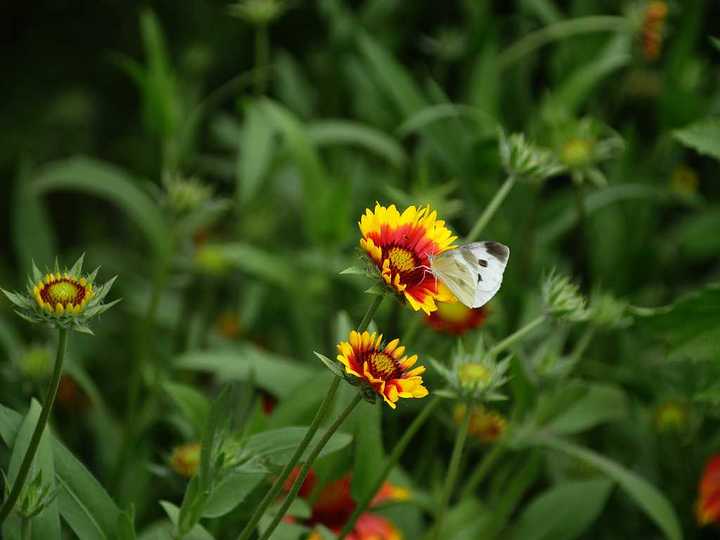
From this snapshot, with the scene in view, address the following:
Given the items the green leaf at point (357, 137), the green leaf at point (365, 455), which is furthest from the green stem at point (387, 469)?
the green leaf at point (357, 137)

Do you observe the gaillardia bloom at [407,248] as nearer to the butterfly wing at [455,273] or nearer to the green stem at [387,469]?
the butterfly wing at [455,273]

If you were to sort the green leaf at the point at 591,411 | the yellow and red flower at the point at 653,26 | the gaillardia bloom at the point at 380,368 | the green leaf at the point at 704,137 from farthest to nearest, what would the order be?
the yellow and red flower at the point at 653,26 < the green leaf at the point at 591,411 < the green leaf at the point at 704,137 < the gaillardia bloom at the point at 380,368

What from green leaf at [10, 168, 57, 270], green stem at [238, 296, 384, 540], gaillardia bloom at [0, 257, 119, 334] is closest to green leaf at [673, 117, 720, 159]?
green stem at [238, 296, 384, 540]

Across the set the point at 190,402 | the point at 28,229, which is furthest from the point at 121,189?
the point at 190,402

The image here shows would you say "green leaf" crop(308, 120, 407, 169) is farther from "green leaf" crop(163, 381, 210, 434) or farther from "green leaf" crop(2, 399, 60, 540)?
"green leaf" crop(2, 399, 60, 540)

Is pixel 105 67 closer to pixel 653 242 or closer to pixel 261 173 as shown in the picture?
pixel 261 173

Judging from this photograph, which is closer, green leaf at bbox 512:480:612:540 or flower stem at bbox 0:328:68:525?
flower stem at bbox 0:328:68:525

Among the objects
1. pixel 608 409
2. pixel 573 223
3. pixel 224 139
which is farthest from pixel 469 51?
pixel 608 409
